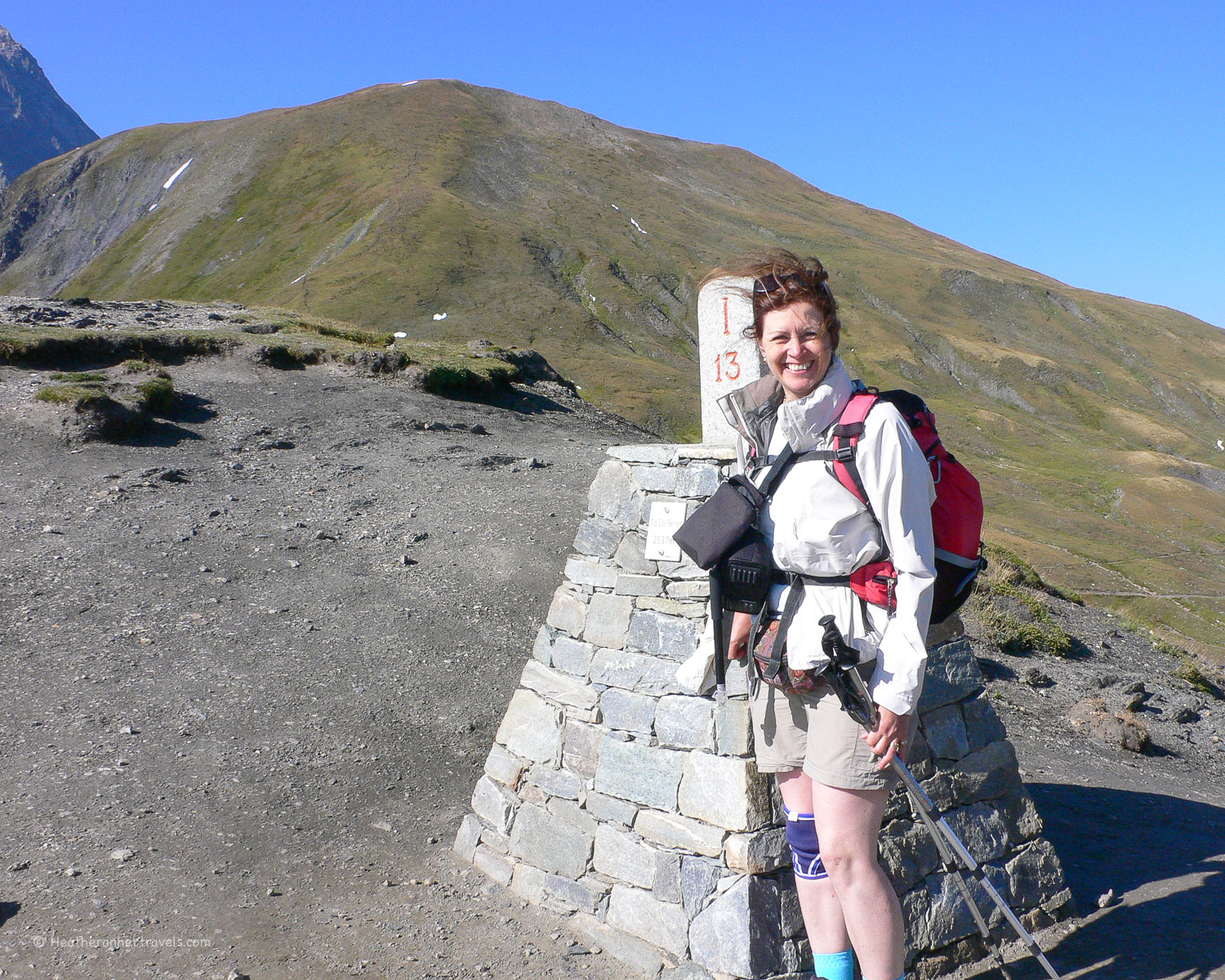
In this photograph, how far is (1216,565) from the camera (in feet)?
135

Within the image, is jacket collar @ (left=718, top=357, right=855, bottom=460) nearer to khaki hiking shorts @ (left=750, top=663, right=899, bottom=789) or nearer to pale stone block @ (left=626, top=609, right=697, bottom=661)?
khaki hiking shorts @ (left=750, top=663, right=899, bottom=789)

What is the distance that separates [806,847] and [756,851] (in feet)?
3.32

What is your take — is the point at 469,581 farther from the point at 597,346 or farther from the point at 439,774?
the point at 597,346

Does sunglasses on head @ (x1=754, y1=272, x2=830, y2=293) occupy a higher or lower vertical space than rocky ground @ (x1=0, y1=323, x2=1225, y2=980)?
higher

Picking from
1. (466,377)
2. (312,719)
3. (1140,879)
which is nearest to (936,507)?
(1140,879)

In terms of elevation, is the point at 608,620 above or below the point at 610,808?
above

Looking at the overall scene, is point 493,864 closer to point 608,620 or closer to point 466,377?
point 608,620

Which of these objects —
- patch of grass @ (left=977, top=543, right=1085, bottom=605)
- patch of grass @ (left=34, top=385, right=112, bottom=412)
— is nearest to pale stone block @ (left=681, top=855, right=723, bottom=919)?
patch of grass @ (left=977, top=543, right=1085, bottom=605)

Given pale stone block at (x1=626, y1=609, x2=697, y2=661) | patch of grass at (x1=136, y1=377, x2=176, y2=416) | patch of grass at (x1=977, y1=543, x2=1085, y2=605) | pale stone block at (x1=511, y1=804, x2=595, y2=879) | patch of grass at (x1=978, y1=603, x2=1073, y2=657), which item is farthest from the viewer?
patch of grass at (x1=136, y1=377, x2=176, y2=416)

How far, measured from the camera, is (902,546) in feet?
8.15

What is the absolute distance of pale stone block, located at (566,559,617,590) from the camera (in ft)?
14.8

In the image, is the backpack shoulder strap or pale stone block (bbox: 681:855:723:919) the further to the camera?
pale stone block (bbox: 681:855:723:919)

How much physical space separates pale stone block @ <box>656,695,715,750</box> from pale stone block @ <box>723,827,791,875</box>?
410 mm

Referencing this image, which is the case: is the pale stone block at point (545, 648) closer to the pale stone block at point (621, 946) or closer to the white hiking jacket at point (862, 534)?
the pale stone block at point (621, 946)
